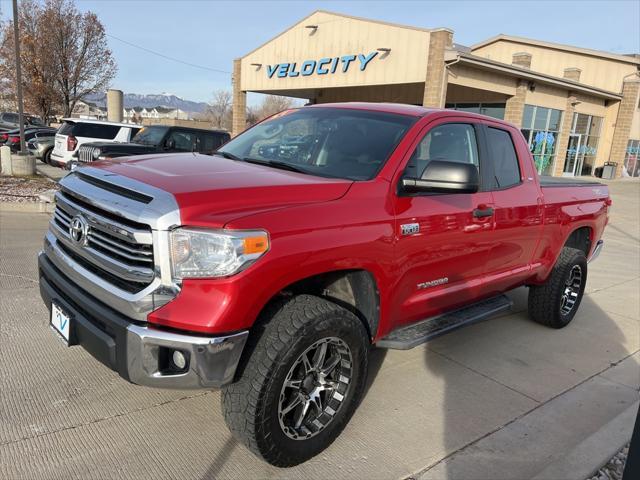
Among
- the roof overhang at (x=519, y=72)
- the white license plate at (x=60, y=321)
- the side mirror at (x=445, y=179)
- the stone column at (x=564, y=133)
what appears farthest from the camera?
the stone column at (x=564, y=133)

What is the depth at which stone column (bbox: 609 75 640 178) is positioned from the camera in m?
27.3

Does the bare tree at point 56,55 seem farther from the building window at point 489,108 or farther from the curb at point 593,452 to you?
the curb at point 593,452

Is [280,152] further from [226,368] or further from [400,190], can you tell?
[226,368]

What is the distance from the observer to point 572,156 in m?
26.7

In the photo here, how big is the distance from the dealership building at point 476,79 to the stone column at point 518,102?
0.13ft

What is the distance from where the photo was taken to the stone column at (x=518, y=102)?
19984 millimetres

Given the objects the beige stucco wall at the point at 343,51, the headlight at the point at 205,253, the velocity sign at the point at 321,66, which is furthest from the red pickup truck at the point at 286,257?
the velocity sign at the point at 321,66

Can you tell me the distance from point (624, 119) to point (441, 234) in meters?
29.7

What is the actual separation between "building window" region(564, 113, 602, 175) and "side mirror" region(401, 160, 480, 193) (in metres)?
25.6

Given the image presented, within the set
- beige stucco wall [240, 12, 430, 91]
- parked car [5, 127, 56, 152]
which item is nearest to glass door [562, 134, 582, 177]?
beige stucco wall [240, 12, 430, 91]

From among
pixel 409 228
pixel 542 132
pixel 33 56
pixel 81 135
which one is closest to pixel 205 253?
pixel 409 228

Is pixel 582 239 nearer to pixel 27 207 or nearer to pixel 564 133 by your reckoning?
pixel 27 207

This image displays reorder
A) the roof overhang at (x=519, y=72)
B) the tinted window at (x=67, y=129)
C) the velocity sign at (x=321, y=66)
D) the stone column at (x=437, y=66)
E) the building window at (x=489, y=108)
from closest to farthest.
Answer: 1. the tinted window at (x=67, y=129)
2. the stone column at (x=437, y=66)
3. the roof overhang at (x=519, y=72)
4. the velocity sign at (x=321, y=66)
5. the building window at (x=489, y=108)

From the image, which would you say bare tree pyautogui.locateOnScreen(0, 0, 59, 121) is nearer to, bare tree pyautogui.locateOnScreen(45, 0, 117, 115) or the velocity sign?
bare tree pyautogui.locateOnScreen(45, 0, 117, 115)
